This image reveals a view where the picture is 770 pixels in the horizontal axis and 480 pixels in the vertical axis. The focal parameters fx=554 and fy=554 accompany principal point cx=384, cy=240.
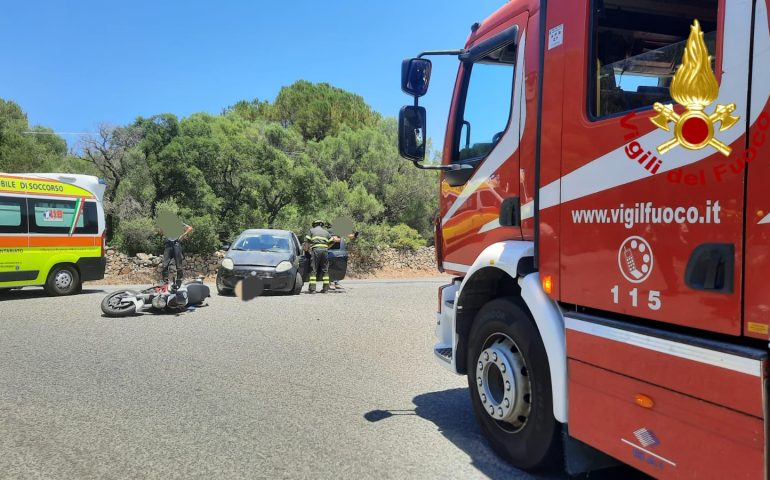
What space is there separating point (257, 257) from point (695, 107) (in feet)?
39.6

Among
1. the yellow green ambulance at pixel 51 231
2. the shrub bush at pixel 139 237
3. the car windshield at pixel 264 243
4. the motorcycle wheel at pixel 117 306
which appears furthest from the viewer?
the shrub bush at pixel 139 237

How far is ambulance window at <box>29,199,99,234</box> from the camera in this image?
12758mm

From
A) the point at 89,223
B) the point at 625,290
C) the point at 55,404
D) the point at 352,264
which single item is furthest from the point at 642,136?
the point at 352,264

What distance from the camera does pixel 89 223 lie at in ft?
45.2

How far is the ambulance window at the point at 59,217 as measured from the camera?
1276 centimetres

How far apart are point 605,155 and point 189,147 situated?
848 inches

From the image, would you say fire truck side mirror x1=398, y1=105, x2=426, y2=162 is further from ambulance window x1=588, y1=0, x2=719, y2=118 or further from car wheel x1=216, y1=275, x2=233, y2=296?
car wheel x1=216, y1=275, x2=233, y2=296

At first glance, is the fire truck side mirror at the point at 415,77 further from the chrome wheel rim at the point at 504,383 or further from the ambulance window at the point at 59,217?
the ambulance window at the point at 59,217

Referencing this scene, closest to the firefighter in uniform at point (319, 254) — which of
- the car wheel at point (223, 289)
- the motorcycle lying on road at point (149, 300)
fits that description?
the car wheel at point (223, 289)

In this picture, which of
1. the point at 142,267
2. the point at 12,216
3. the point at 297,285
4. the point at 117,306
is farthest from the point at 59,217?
the point at 297,285

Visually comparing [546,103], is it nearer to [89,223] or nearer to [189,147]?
[89,223]

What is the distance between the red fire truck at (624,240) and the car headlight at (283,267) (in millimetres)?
9531

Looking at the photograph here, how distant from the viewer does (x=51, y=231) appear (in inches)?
514

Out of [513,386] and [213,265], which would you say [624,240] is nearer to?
[513,386]
